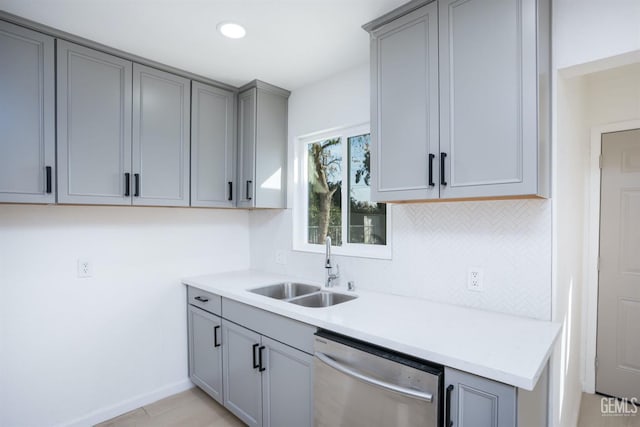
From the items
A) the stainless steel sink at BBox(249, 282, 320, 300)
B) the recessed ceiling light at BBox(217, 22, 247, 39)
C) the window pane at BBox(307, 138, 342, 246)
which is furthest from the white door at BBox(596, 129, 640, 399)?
the recessed ceiling light at BBox(217, 22, 247, 39)

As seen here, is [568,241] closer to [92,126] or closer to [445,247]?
[445,247]

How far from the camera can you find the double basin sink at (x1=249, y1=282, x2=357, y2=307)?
222 cm

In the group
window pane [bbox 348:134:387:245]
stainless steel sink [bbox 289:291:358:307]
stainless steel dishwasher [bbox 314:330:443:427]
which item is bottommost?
stainless steel dishwasher [bbox 314:330:443:427]

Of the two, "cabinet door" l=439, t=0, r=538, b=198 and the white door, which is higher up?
"cabinet door" l=439, t=0, r=538, b=198

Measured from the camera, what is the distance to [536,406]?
139cm

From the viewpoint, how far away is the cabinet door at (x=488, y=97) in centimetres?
135

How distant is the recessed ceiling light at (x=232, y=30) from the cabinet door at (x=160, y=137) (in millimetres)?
661

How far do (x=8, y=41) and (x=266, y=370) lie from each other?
7.19 feet

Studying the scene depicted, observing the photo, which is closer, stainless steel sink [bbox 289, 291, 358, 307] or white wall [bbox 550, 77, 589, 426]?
white wall [bbox 550, 77, 589, 426]

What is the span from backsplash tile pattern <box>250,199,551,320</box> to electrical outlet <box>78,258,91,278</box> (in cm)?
165

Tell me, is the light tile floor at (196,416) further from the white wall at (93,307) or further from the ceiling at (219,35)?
the ceiling at (219,35)

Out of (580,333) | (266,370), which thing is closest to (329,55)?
(266,370)

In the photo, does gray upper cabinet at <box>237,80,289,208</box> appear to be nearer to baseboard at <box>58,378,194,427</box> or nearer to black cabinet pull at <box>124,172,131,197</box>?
black cabinet pull at <box>124,172,131,197</box>

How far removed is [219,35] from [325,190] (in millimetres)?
1284
